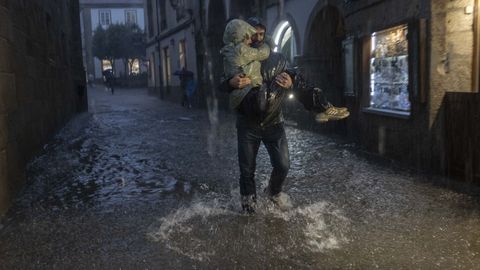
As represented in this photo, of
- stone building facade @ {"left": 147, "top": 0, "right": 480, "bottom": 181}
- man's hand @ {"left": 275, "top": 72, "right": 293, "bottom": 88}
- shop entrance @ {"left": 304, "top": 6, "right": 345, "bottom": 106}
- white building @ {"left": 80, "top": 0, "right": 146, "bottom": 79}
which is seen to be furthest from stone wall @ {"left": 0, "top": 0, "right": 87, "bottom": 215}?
white building @ {"left": 80, "top": 0, "right": 146, "bottom": 79}

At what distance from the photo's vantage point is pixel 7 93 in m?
5.67

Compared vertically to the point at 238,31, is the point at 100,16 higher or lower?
higher

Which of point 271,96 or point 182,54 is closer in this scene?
point 271,96

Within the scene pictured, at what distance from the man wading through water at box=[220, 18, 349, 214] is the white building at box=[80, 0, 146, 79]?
64.6 m

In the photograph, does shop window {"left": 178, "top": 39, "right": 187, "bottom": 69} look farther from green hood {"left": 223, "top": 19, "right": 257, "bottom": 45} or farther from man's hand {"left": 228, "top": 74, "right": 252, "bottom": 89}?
man's hand {"left": 228, "top": 74, "right": 252, "bottom": 89}

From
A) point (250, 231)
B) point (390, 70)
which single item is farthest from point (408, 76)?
point (250, 231)

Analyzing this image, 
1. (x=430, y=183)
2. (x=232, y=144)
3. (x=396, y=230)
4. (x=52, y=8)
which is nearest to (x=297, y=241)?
(x=396, y=230)

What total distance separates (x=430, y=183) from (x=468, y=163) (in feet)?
1.75

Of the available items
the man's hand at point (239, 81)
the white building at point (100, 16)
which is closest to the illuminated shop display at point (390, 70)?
the man's hand at point (239, 81)

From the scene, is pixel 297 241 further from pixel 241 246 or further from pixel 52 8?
pixel 52 8

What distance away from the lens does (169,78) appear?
31516 mm

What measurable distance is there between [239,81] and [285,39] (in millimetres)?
11373

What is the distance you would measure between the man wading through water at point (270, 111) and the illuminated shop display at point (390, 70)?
347 cm

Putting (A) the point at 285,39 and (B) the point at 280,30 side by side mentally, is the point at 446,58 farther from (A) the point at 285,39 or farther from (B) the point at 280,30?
(A) the point at 285,39
